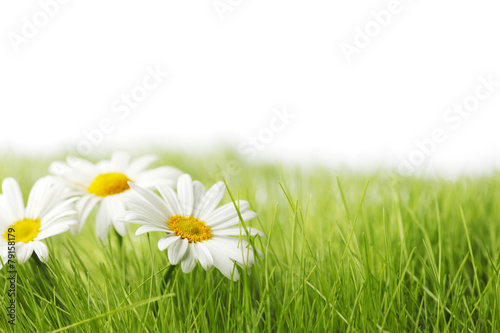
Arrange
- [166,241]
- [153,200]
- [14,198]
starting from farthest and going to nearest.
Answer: [14,198] → [153,200] → [166,241]

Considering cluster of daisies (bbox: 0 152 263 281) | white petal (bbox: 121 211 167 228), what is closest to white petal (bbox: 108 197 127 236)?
cluster of daisies (bbox: 0 152 263 281)

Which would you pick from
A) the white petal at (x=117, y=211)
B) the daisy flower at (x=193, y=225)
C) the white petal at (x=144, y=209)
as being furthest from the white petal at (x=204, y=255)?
the white petal at (x=117, y=211)

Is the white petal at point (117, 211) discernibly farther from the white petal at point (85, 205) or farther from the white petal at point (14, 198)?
the white petal at point (14, 198)

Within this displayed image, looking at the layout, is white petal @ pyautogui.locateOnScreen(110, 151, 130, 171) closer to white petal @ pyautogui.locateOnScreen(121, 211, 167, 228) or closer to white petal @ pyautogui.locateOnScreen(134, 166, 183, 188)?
white petal @ pyautogui.locateOnScreen(134, 166, 183, 188)

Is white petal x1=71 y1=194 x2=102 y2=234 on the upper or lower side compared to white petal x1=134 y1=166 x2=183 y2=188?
lower

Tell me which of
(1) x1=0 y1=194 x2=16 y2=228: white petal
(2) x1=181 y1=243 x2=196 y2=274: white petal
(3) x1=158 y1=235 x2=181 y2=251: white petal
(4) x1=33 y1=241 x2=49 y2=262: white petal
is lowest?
(2) x1=181 y1=243 x2=196 y2=274: white petal

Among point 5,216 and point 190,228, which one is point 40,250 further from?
point 190,228

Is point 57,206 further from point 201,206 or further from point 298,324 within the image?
point 298,324

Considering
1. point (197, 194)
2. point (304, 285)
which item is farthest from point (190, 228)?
point (304, 285)
